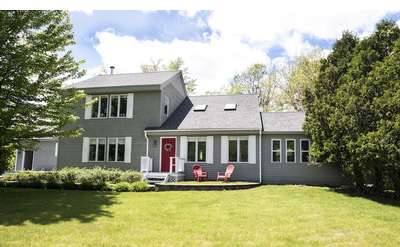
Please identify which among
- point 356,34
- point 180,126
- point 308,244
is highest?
point 356,34

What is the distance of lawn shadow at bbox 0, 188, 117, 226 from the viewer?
8.36 m

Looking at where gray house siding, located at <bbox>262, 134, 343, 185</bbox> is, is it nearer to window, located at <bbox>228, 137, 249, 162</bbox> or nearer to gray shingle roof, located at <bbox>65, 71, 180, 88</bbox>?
window, located at <bbox>228, 137, 249, 162</bbox>

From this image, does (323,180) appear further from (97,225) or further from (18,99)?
(18,99)

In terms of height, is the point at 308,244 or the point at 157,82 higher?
the point at 157,82

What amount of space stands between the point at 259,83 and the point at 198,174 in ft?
61.1

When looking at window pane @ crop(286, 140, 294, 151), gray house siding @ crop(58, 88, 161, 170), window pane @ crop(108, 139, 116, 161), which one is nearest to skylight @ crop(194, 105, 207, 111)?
gray house siding @ crop(58, 88, 161, 170)

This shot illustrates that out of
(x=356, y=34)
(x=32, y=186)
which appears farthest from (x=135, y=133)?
(x=356, y=34)

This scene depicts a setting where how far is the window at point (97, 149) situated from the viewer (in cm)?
1802

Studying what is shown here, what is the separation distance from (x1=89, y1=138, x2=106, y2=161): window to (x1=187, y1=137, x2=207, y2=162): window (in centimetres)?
469

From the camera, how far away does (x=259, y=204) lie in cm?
1041

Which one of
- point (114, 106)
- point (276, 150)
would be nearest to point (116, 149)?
point (114, 106)

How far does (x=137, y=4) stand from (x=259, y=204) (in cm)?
732

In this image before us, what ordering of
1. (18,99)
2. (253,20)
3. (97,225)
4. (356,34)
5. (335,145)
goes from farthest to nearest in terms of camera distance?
(356,34) → (335,145) → (18,99) → (97,225) → (253,20)

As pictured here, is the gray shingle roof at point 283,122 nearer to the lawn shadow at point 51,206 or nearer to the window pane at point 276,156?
the window pane at point 276,156
